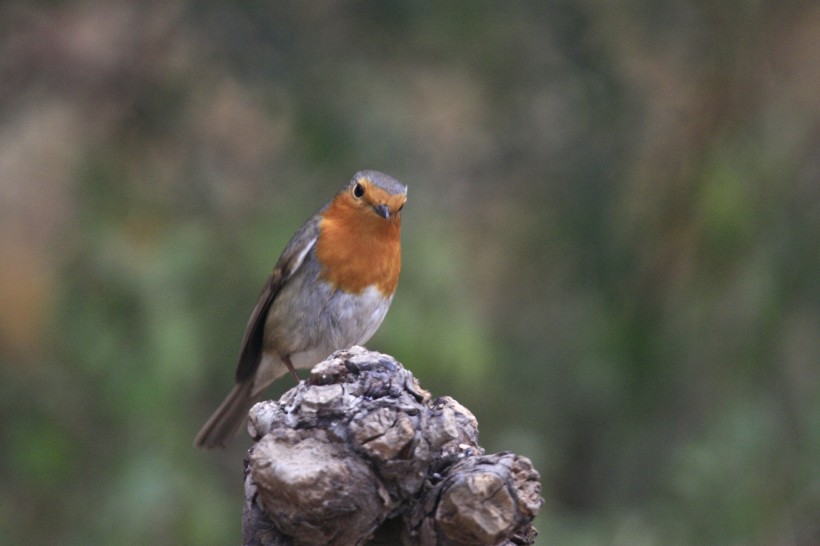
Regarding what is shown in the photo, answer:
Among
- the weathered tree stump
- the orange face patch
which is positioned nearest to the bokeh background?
the orange face patch

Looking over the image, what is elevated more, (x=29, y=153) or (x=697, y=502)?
(x=29, y=153)

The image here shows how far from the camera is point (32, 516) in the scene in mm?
5574

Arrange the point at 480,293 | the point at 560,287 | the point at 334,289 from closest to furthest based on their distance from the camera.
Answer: the point at 334,289 → the point at 560,287 → the point at 480,293

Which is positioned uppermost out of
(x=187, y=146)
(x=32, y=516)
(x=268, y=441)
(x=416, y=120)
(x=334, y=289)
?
(x=416, y=120)

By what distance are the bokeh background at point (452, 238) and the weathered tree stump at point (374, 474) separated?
9.52ft

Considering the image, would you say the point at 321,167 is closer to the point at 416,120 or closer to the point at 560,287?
the point at 416,120

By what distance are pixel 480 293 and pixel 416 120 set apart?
1068 mm

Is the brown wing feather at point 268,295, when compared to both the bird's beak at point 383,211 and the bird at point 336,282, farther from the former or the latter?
the bird's beak at point 383,211

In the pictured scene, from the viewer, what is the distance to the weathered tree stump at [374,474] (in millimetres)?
1816

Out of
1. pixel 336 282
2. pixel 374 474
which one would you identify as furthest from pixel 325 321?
pixel 374 474

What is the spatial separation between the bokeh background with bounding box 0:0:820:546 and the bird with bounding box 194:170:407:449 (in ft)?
1.77

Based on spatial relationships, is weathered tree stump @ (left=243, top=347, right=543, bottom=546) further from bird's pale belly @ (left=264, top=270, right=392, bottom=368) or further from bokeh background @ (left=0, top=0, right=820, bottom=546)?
bokeh background @ (left=0, top=0, right=820, bottom=546)

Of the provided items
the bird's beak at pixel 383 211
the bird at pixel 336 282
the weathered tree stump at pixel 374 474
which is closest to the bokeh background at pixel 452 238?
the bird at pixel 336 282

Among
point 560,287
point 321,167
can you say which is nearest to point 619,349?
point 560,287
